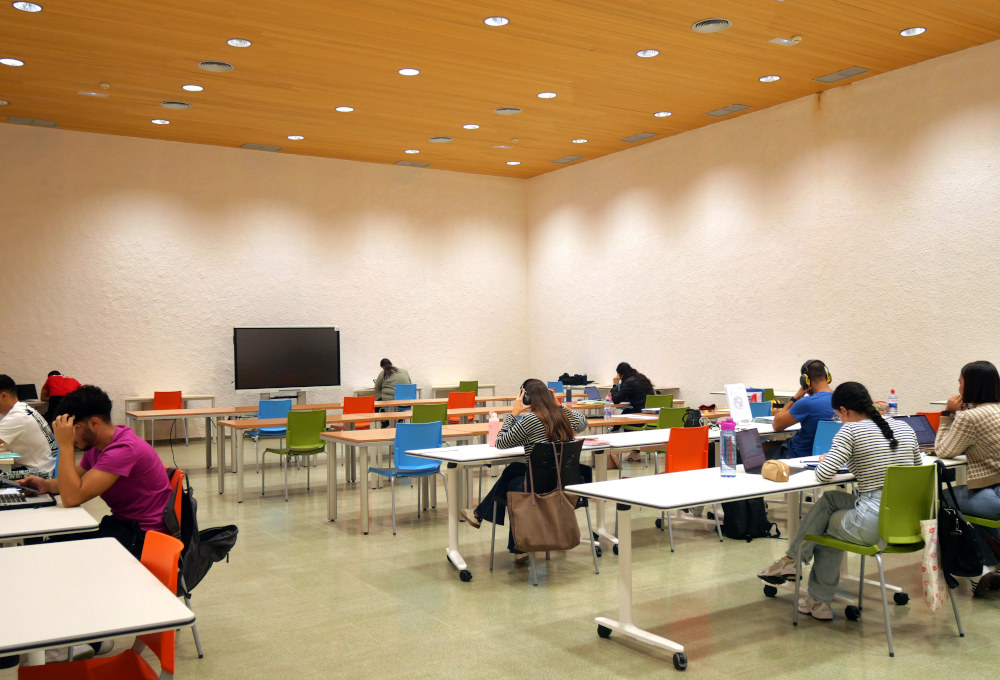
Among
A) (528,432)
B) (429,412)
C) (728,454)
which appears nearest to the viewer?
(728,454)

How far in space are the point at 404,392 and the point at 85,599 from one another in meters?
8.62

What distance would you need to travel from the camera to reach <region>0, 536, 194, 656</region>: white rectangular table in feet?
6.42

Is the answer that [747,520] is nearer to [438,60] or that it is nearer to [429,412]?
[429,412]

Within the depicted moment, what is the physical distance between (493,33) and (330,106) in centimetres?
292

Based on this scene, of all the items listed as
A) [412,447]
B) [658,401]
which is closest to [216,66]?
[412,447]

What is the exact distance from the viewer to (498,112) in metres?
9.80

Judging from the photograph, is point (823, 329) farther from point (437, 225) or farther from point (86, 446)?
point (86, 446)

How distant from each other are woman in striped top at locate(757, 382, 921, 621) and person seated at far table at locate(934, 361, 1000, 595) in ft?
1.56

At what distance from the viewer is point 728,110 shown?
1006 cm

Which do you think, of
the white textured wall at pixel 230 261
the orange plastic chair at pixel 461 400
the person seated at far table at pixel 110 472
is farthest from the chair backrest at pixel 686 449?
the white textured wall at pixel 230 261

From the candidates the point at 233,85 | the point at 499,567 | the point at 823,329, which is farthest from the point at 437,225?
the point at 499,567

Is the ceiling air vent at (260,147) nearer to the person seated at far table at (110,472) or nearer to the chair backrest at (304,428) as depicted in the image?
the chair backrest at (304,428)

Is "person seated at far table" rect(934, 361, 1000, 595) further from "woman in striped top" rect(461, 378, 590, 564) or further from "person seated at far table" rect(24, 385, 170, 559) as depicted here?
"person seated at far table" rect(24, 385, 170, 559)

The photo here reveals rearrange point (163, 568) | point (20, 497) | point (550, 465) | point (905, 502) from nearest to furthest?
1. point (163, 568)
2. point (20, 497)
3. point (905, 502)
4. point (550, 465)
